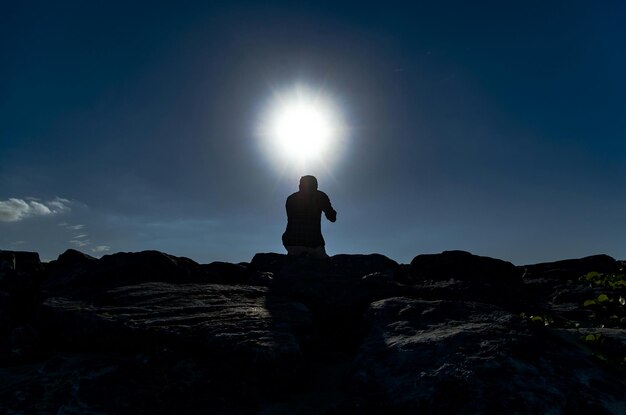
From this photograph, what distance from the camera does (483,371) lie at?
3420mm

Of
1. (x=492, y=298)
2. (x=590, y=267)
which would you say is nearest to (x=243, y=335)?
(x=492, y=298)

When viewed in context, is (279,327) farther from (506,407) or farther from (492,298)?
(492,298)

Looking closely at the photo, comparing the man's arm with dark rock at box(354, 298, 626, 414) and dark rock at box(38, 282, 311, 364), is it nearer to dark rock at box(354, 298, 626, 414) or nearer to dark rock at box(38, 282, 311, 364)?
dark rock at box(38, 282, 311, 364)

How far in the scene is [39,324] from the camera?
488cm

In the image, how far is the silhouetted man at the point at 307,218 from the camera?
11891 mm

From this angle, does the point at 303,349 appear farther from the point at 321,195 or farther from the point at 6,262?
the point at 321,195

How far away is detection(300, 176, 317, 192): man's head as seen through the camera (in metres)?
12.4

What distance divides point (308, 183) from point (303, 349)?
8179 millimetres

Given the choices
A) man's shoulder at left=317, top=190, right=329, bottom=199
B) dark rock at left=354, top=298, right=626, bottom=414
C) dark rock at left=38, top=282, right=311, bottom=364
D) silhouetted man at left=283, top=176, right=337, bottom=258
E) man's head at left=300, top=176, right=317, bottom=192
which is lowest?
dark rock at left=354, top=298, right=626, bottom=414

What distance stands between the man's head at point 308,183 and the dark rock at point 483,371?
26.6 ft

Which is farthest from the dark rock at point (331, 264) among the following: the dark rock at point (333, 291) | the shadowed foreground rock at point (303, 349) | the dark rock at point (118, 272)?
the dark rock at point (118, 272)

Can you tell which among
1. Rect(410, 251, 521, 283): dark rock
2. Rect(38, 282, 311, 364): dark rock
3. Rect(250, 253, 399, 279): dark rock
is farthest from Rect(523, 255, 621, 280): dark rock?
Rect(38, 282, 311, 364): dark rock

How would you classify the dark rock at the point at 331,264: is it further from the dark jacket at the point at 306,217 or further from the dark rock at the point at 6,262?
the dark rock at the point at 6,262

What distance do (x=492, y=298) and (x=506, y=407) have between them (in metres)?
3.27
